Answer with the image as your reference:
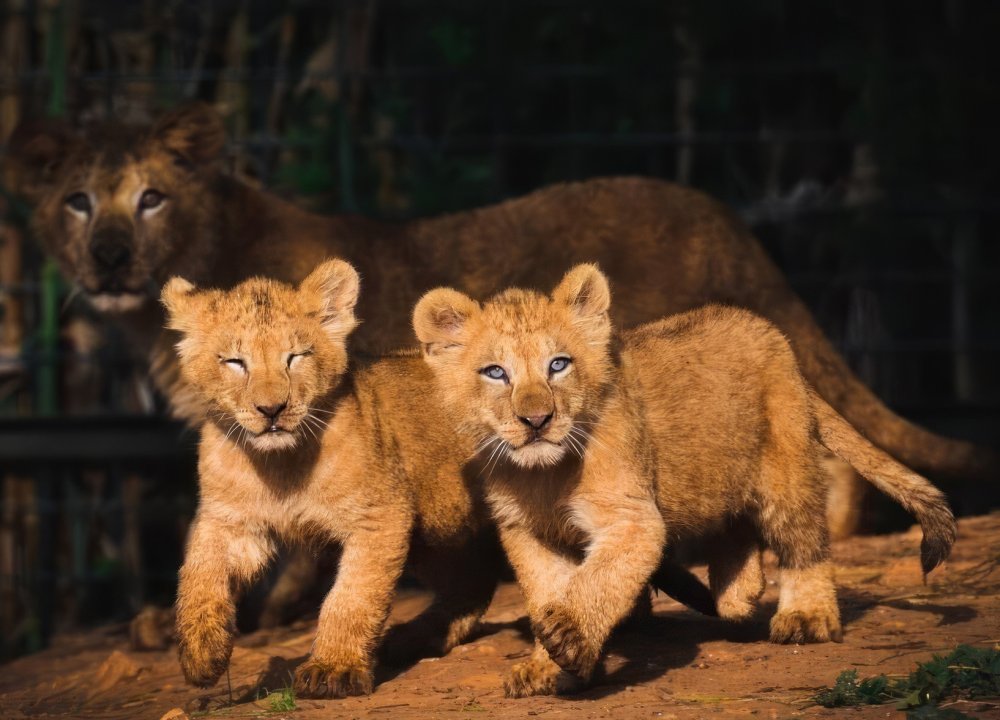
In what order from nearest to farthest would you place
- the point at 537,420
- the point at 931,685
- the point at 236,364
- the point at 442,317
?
the point at 931,685
the point at 537,420
the point at 236,364
the point at 442,317

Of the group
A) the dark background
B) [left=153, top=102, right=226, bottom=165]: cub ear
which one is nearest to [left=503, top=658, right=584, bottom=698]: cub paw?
A: [left=153, top=102, right=226, bottom=165]: cub ear

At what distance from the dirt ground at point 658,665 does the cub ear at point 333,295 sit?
3.86ft

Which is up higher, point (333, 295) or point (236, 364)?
point (333, 295)

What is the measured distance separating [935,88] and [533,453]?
476 centimetres

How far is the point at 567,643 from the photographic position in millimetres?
4805

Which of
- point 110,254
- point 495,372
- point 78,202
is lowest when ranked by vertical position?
point 495,372

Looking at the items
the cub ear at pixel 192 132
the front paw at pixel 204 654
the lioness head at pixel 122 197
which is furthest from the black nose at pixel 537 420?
the cub ear at pixel 192 132

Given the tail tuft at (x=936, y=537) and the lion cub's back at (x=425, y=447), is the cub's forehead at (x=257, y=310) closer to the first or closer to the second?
the lion cub's back at (x=425, y=447)

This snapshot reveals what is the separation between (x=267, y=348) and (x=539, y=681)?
1.32 meters

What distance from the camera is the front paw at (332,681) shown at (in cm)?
513

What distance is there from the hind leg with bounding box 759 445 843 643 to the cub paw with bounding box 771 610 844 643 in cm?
2

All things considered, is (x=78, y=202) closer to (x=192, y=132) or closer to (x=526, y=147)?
(x=192, y=132)

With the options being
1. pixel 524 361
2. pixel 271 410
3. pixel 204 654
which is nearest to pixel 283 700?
pixel 204 654

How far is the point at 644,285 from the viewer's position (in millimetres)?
7457
